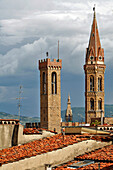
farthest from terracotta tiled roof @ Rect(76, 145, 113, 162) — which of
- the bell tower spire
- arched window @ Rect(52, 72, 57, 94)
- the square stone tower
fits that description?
the bell tower spire

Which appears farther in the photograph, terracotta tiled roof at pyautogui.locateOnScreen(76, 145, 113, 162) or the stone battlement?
the stone battlement

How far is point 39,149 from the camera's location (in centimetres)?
2770

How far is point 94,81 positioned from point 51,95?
398 inches

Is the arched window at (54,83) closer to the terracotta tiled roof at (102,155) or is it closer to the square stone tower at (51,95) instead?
the square stone tower at (51,95)

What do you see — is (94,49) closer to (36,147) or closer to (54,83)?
(54,83)

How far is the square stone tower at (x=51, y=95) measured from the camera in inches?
3482

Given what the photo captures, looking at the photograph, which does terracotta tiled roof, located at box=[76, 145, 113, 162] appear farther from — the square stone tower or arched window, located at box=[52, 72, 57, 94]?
arched window, located at box=[52, 72, 57, 94]

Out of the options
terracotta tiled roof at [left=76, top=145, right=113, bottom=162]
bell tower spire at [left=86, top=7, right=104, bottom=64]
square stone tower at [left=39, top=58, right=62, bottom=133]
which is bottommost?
terracotta tiled roof at [left=76, top=145, right=113, bottom=162]

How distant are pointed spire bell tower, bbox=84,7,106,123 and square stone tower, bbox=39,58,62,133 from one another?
7.11 meters

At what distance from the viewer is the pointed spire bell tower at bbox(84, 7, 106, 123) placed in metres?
93.4

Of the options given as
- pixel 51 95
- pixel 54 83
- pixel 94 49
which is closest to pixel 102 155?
pixel 51 95

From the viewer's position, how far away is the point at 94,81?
9438 cm

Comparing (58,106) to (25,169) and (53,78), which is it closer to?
(53,78)

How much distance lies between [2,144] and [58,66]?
60168 millimetres
